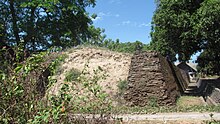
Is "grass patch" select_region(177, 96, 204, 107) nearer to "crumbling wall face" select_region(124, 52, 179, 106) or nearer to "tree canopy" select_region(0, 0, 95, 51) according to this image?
"crumbling wall face" select_region(124, 52, 179, 106)

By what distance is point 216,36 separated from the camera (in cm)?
1845

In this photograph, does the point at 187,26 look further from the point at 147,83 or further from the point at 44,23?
the point at 44,23

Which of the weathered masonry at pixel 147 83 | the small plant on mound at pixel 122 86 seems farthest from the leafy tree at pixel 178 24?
the small plant on mound at pixel 122 86

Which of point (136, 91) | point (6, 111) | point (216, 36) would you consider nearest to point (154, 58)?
point (136, 91)

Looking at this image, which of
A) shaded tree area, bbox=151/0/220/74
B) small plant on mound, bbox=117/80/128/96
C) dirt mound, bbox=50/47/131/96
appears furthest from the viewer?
shaded tree area, bbox=151/0/220/74

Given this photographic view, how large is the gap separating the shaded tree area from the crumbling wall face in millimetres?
5627

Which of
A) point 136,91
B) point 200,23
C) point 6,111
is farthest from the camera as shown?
point 200,23

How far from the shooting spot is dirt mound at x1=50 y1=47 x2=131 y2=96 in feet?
53.3

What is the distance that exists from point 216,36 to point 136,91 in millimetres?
7918

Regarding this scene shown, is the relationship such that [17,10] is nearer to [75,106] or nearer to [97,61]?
[97,61]

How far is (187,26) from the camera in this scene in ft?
65.7

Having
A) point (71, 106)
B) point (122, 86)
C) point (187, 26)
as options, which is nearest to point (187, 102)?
point (122, 86)

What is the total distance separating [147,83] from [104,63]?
4.68 m

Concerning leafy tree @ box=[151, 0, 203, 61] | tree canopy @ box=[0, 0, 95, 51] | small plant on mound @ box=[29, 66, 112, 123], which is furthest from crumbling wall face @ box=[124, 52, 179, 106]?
→ tree canopy @ box=[0, 0, 95, 51]
